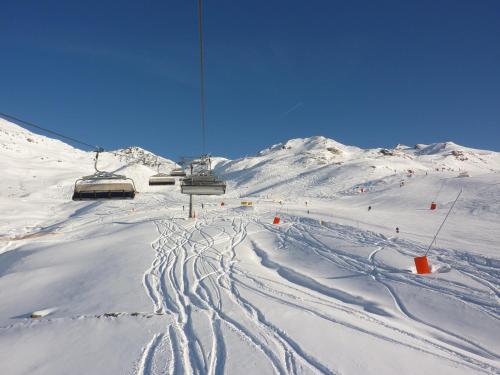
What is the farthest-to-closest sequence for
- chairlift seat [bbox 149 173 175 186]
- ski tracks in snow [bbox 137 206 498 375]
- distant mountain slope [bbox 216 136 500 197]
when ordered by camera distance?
distant mountain slope [bbox 216 136 500 197]
chairlift seat [bbox 149 173 175 186]
ski tracks in snow [bbox 137 206 498 375]

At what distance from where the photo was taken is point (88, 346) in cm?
751

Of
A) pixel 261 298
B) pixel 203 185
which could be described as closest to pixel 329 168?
pixel 203 185

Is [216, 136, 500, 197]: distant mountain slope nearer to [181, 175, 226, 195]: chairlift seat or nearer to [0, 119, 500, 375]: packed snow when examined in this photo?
[0, 119, 500, 375]: packed snow

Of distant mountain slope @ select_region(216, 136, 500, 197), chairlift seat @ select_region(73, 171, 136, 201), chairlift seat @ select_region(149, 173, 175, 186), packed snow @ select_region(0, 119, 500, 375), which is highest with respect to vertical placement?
distant mountain slope @ select_region(216, 136, 500, 197)

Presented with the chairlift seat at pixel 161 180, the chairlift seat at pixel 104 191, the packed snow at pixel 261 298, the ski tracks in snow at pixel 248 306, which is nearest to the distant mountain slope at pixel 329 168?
the packed snow at pixel 261 298

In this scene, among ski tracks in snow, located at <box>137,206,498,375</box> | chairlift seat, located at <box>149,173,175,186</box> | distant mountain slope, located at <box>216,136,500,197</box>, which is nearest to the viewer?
ski tracks in snow, located at <box>137,206,498,375</box>

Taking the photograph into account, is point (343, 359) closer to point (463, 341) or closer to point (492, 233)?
point (463, 341)

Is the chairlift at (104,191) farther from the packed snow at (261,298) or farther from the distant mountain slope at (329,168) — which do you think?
the distant mountain slope at (329,168)

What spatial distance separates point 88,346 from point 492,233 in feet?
64.4

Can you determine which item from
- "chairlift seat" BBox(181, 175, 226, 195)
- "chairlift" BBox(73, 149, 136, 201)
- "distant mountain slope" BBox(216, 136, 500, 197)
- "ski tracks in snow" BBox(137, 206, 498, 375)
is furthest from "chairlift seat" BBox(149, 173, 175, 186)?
"distant mountain slope" BBox(216, 136, 500, 197)

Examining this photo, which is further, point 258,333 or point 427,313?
point 427,313

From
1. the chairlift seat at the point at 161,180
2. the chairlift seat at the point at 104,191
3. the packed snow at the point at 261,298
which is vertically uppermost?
the chairlift seat at the point at 161,180

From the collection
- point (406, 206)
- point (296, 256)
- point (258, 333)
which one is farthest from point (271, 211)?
point (258, 333)

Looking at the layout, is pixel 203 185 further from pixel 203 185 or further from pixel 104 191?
pixel 104 191
